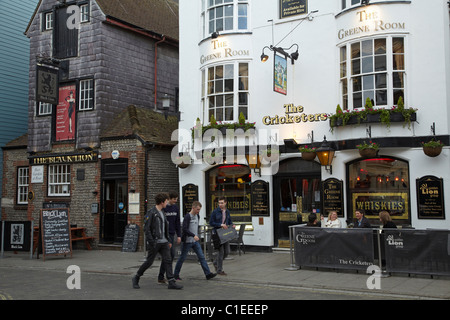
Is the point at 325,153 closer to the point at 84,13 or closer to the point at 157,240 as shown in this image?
the point at 157,240

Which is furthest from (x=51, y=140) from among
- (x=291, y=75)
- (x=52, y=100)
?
(x=291, y=75)

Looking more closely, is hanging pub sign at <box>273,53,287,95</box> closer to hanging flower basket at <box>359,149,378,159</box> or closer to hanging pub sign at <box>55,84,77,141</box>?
hanging flower basket at <box>359,149,378,159</box>

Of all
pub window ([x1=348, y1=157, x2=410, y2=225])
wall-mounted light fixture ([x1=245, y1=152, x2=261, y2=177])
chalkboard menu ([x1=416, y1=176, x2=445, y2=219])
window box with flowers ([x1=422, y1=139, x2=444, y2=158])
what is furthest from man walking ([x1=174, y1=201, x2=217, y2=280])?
window box with flowers ([x1=422, y1=139, x2=444, y2=158])

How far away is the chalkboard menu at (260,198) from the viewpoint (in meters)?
15.1

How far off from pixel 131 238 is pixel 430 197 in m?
9.74

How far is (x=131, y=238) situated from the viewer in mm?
16484

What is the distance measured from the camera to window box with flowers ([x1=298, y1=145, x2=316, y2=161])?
1379 cm

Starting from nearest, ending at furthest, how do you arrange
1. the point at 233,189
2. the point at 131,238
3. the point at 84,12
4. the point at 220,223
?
the point at 220,223 → the point at 233,189 → the point at 131,238 → the point at 84,12

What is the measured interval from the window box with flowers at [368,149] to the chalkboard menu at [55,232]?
931 cm

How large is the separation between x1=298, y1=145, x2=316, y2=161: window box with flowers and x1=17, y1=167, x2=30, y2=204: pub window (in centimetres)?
1278

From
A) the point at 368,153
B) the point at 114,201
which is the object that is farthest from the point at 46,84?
the point at 368,153

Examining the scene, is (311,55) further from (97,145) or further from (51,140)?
(51,140)

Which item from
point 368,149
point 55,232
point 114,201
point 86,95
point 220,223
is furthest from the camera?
point 86,95

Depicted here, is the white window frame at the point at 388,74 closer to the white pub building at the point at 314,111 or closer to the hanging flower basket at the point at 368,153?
the white pub building at the point at 314,111
